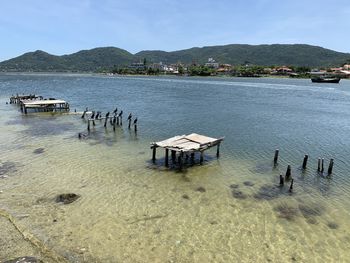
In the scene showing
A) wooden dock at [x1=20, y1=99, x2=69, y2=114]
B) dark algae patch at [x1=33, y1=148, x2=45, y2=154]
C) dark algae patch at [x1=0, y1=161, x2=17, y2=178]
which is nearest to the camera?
dark algae patch at [x1=0, y1=161, x2=17, y2=178]

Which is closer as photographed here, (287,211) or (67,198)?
(287,211)

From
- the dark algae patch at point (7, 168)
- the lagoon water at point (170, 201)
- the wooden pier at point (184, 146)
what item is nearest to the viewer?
the lagoon water at point (170, 201)

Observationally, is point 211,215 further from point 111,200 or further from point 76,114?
point 76,114

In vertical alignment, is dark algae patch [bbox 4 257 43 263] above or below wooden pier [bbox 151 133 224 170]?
below

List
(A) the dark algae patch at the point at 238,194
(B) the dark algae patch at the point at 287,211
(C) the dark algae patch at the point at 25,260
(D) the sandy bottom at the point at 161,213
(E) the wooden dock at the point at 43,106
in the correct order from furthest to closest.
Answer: (E) the wooden dock at the point at 43,106, (A) the dark algae patch at the point at 238,194, (B) the dark algae patch at the point at 287,211, (D) the sandy bottom at the point at 161,213, (C) the dark algae patch at the point at 25,260

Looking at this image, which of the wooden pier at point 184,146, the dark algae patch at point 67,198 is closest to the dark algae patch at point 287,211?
the wooden pier at point 184,146

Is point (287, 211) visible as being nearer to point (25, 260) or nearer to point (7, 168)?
point (25, 260)

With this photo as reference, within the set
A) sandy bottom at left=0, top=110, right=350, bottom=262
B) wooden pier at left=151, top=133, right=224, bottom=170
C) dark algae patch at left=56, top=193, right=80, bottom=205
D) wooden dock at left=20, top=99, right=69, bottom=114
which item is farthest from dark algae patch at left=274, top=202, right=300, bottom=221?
wooden dock at left=20, top=99, right=69, bottom=114

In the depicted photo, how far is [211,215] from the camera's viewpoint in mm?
18219

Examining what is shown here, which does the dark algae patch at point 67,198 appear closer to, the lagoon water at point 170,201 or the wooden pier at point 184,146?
the lagoon water at point 170,201

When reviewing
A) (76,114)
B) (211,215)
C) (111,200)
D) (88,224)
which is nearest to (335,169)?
(211,215)

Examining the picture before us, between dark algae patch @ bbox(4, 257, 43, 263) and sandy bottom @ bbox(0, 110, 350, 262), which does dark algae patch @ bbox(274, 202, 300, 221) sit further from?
dark algae patch @ bbox(4, 257, 43, 263)

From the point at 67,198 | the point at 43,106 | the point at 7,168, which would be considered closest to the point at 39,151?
the point at 7,168

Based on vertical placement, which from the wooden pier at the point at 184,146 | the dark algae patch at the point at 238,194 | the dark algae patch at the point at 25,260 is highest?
the wooden pier at the point at 184,146
